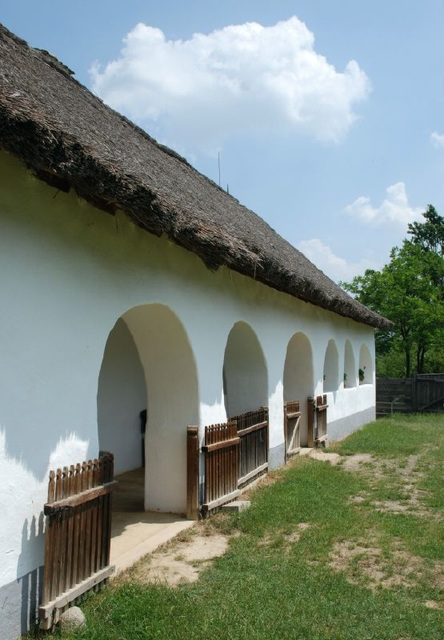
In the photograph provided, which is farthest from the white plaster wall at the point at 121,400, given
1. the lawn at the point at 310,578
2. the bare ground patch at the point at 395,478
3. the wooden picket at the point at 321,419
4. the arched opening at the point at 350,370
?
the arched opening at the point at 350,370

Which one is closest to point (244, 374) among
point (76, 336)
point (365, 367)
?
point (76, 336)

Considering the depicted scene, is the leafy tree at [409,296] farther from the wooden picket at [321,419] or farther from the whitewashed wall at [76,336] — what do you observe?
the whitewashed wall at [76,336]

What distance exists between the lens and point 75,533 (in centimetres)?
421

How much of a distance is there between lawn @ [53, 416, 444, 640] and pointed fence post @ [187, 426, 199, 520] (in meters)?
0.23

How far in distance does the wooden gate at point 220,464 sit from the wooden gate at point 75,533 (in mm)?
2216

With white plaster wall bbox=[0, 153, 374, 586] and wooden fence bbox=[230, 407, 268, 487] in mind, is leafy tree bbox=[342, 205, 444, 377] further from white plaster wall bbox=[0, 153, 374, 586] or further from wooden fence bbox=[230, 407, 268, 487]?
white plaster wall bbox=[0, 153, 374, 586]

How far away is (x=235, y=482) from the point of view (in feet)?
24.6

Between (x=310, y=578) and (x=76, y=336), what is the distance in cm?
270

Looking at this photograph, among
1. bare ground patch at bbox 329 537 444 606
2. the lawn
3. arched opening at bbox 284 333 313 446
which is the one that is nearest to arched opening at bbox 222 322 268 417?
the lawn

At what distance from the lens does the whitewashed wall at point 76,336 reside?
12.7ft

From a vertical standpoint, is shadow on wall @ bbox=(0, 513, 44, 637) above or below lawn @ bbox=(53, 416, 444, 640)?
above

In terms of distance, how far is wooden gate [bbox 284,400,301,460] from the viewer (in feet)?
34.1

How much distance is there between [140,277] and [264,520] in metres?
3.06

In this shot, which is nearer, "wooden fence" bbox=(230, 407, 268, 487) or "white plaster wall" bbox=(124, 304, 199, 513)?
"white plaster wall" bbox=(124, 304, 199, 513)
